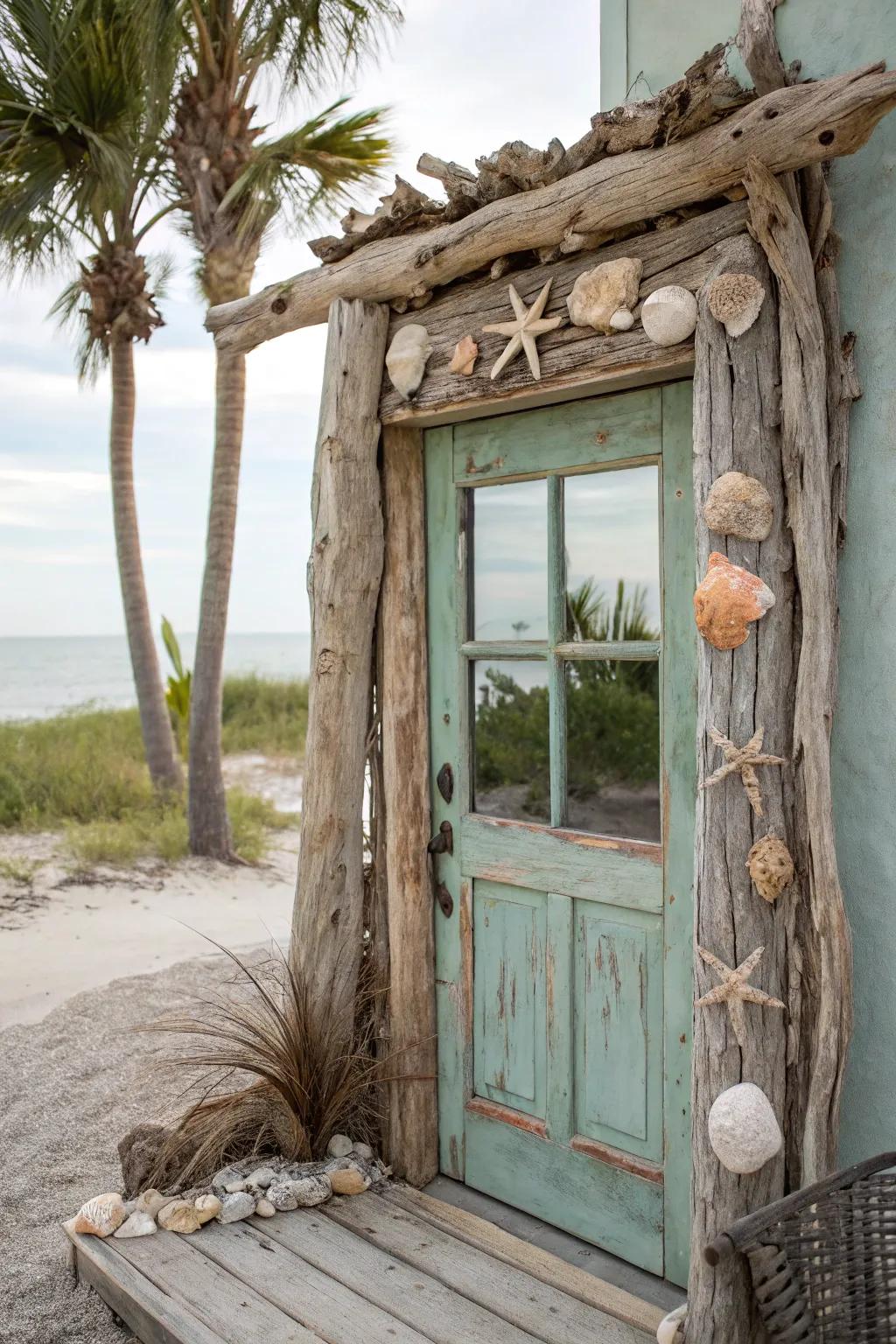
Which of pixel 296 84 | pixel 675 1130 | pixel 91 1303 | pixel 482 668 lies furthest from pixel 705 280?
pixel 296 84

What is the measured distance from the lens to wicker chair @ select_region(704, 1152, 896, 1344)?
1.74 m

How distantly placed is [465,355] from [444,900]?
152cm

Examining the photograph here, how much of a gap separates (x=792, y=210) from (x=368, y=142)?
6378mm

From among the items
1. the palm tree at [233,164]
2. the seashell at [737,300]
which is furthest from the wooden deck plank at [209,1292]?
the palm tree at [233,164]

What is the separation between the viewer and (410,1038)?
295 centimetres

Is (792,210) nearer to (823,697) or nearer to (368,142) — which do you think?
(823,697)

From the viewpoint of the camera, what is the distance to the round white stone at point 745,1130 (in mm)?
1934

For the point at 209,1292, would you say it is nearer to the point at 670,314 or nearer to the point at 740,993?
the point at 740,993

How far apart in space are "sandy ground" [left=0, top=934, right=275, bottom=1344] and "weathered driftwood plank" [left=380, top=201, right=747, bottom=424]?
1.97 m

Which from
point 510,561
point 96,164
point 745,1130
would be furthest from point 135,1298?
point 96,164

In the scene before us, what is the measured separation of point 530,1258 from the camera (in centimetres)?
253

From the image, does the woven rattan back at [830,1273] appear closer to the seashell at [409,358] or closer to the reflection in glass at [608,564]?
the reflection in glass at [608,564]

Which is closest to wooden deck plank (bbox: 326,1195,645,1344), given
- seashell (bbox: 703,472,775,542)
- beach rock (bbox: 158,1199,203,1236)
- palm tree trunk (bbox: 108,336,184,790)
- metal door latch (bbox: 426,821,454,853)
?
beach rock (bbox: 158,1199,203,1236)

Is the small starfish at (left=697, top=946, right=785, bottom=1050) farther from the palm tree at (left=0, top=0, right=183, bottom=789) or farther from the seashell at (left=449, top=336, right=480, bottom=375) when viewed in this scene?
the palm tree at (left=0, top=0, right=183, bottom=789)
